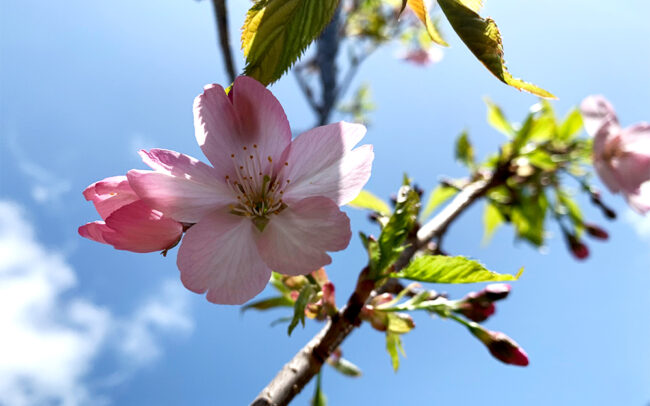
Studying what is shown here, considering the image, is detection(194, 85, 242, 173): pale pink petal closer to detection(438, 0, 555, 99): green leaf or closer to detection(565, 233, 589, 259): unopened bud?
detection(438, 0, 555, 99): green leaf

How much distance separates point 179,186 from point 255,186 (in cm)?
10

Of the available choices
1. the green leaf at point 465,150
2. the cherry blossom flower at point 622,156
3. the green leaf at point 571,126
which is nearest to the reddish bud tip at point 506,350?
the cherry blossom flower at point 622,156

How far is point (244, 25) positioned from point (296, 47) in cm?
5

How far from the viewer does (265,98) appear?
438mm

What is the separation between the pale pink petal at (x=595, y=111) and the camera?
1.19 meters

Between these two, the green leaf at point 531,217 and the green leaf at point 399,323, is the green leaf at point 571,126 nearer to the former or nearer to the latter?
the green leaf at point 531,217

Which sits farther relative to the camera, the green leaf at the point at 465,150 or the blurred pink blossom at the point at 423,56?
the blurred pink blossom at the point at 423,56

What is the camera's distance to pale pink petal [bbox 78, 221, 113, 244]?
44 cm

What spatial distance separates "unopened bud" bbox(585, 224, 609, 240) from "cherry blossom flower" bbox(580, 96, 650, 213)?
645mm

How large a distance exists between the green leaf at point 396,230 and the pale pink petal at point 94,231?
1.18 feet

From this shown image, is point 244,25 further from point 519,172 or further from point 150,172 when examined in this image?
point 519,172

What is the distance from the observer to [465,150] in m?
1.50

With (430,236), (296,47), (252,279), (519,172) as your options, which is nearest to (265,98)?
(296,47)

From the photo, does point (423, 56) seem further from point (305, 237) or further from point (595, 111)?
point (305, 237)
